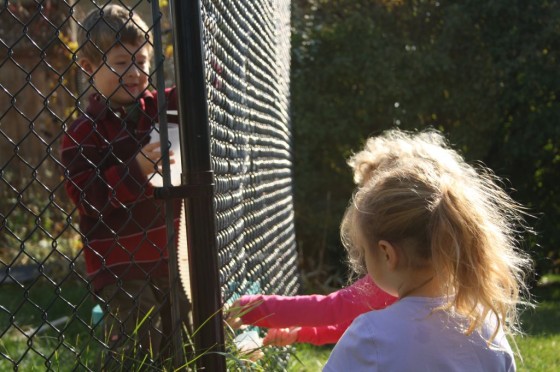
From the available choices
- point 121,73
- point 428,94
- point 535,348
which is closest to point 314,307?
point 121,73

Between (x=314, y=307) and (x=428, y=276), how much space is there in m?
0.90

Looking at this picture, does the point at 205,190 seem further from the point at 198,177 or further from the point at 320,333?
the point at 320,333

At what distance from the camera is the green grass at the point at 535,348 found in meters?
4.68

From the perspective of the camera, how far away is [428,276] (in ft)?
6.95

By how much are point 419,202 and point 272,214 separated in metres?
2.11

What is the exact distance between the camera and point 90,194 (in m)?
3.18

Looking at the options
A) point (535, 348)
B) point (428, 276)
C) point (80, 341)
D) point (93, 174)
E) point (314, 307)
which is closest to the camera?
point (428, 276)

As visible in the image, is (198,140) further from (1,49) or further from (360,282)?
(1,49)

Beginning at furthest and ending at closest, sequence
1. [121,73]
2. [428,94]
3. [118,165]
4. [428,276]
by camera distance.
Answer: [428,94]
[121,73]
[118,165]
[428,276]

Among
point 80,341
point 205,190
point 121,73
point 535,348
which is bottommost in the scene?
point 535,348

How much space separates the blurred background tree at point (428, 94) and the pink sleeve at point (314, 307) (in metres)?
4.62

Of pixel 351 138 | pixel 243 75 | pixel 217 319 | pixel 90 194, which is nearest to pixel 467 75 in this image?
pixel 351 138

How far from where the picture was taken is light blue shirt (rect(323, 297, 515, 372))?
200 cm

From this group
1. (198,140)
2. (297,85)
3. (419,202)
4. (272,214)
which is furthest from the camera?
(297,85)
